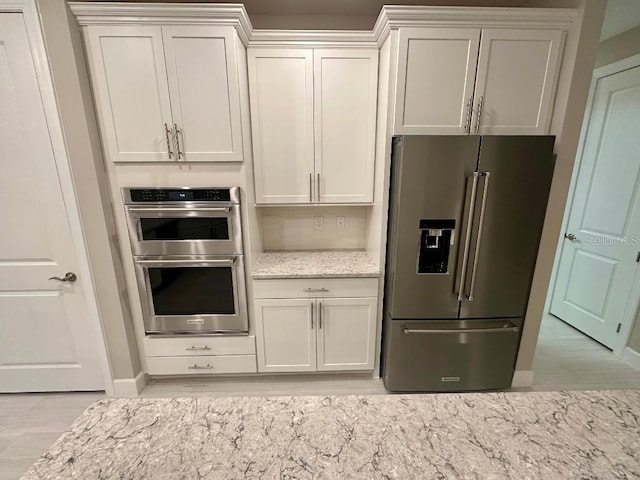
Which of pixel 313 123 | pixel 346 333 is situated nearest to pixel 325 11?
pixel 313 123

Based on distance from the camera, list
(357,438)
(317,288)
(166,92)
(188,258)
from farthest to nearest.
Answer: (317,288) < (188,258) < (166,92) < (357,438)

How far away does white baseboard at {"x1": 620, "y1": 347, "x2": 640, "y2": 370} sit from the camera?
232 cm

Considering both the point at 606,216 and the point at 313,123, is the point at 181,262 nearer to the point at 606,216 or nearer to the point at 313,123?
the point at 313,123

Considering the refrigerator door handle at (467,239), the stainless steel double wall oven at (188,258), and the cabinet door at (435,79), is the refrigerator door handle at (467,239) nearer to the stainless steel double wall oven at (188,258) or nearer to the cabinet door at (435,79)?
the cabinet door at (435,79)

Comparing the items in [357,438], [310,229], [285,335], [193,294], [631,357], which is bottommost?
[631,357]

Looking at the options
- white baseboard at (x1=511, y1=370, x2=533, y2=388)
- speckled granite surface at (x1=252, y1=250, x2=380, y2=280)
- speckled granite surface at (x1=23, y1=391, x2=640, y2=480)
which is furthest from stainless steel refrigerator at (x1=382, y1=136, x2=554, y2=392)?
speckled granite surface at (x1=23, y1=391, x2=640, y2=480)

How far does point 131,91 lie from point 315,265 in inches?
64.3

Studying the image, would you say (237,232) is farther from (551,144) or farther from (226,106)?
(551,144)

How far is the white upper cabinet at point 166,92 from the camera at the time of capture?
1612 millimetres

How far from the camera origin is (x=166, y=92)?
1.68 meters

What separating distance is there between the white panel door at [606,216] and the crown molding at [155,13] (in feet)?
10.5

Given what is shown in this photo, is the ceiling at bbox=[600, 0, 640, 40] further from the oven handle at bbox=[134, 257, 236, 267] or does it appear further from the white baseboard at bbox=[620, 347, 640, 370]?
the oven handle at bbox=[134, 257, 236, 267]

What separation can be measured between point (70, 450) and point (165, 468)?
248mm

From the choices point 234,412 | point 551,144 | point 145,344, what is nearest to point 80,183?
point 145,344
